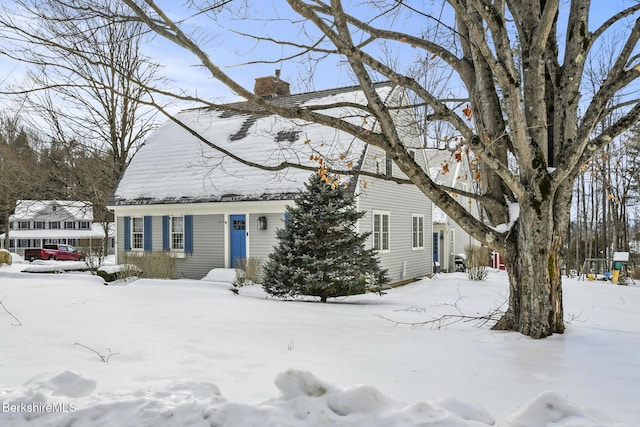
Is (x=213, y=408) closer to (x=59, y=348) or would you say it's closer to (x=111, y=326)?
(x=59, y=348)

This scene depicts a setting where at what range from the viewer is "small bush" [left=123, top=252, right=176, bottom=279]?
49.4 feet

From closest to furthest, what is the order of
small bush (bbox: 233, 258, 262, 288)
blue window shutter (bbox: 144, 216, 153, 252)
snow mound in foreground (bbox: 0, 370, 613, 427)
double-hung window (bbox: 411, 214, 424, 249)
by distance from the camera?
snow mound in foreground (bbox: 0, 370, 613, 427)
small bush (bbox: 233, 258, 262, 288)
blue window shutter (bbox: 144, 216, 153, 252)
double-hung window (bbox: 411, 214, 424, 249)

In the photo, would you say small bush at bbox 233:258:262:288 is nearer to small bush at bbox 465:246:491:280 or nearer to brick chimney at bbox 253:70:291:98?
small bush at bbox 465:246:491:280

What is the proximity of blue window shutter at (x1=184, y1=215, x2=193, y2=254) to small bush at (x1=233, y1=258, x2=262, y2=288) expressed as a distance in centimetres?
283

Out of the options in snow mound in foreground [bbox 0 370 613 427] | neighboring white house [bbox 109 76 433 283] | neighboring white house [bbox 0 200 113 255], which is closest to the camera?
snow mound in foreground [bbox 0 370 613 427]

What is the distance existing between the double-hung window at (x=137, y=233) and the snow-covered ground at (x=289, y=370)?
32.7 ft

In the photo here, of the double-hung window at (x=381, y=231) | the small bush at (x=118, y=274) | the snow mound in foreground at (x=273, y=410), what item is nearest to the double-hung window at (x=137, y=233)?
the small bush at (x=118, y=274)

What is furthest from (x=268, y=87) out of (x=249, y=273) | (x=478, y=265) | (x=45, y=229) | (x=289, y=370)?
(x=45, y=229)

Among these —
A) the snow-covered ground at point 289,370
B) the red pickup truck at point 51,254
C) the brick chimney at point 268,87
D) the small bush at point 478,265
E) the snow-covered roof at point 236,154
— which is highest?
the brick chimney at point 268,87

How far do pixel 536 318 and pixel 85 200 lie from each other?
21.7m

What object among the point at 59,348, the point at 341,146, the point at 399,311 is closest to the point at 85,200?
the point at 341,146

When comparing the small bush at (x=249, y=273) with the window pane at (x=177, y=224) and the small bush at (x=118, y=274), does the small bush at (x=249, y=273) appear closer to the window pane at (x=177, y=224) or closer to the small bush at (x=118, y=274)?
the small bush at (x=118, y=274)

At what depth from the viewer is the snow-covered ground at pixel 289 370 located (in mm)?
2924

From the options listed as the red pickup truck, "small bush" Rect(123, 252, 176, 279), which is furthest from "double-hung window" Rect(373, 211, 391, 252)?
the red pickup truck
